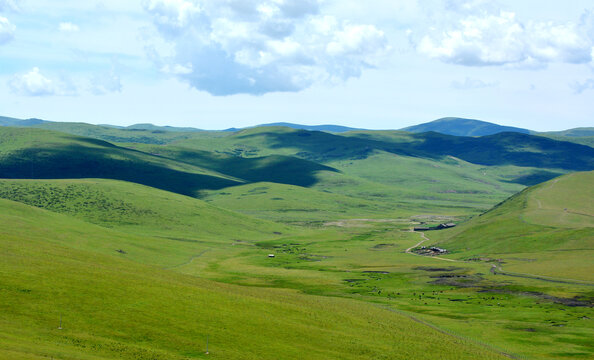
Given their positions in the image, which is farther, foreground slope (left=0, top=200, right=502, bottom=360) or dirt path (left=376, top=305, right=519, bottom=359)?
dirt path (left=376, top=305, right=519, bottom=359)

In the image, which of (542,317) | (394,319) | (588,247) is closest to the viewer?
(394,319)

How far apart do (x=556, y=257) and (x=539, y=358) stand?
10015 cm

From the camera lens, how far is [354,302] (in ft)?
395

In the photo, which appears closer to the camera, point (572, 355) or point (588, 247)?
point (572, 355)

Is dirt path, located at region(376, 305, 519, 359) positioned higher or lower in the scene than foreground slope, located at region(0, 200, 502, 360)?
lower

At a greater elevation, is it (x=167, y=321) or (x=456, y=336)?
(x=167, y=321)

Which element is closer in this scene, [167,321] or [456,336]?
[167,321]

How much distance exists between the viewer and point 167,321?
253ft

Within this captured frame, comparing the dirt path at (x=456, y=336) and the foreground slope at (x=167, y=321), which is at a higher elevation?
the foreground slope at (x=167, y=321)

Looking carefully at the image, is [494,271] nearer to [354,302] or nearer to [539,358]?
[354,302]

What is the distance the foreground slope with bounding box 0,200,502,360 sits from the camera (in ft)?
207

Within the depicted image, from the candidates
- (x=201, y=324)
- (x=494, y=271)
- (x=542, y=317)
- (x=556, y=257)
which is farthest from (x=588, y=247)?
(x=201, y=324)

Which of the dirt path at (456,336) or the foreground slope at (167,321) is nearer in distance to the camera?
the foreground slope at (167,321)

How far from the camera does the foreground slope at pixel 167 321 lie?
6322 centimetres
